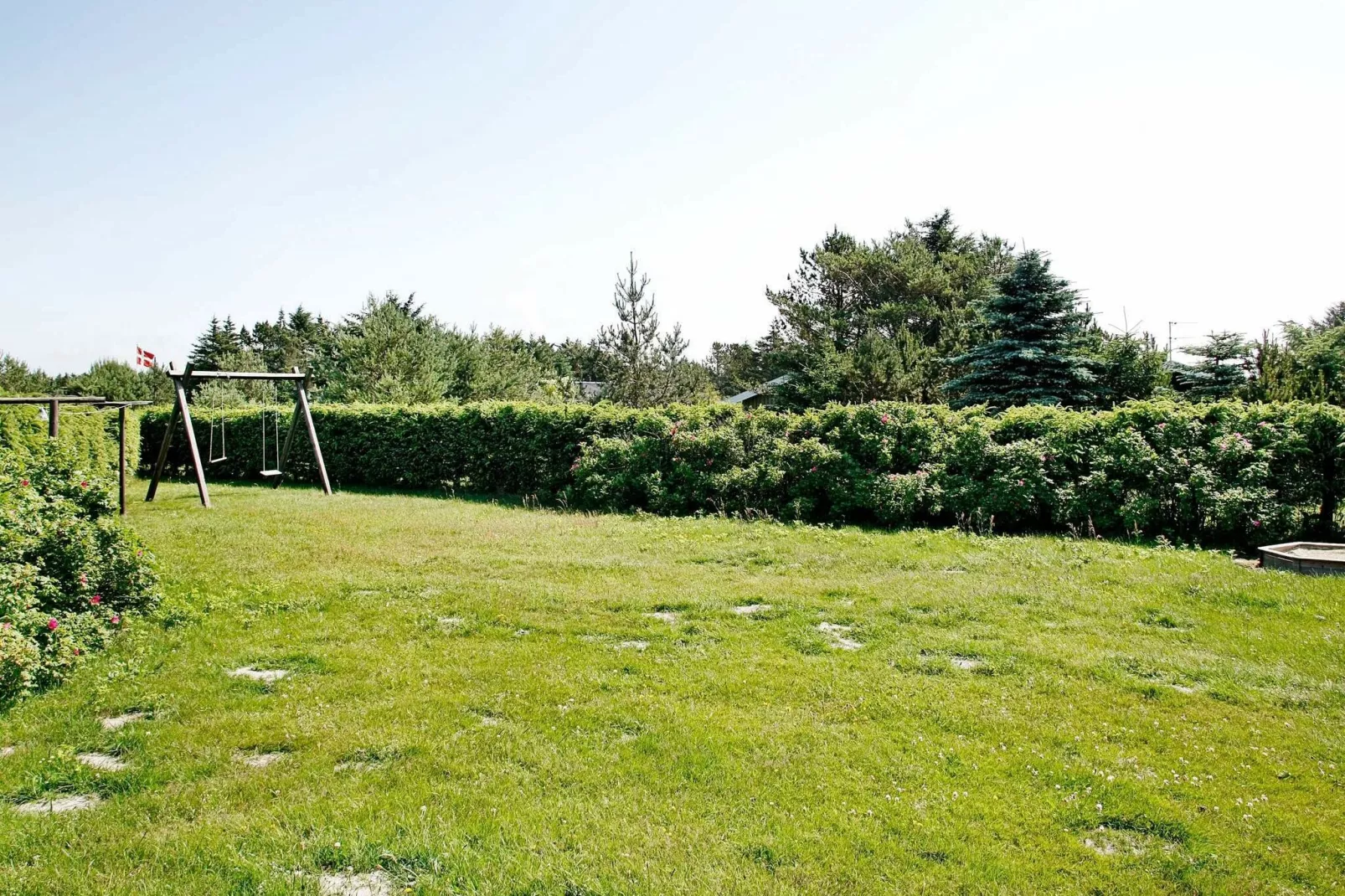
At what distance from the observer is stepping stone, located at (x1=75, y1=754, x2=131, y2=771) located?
3.33m

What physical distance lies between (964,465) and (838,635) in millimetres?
5210

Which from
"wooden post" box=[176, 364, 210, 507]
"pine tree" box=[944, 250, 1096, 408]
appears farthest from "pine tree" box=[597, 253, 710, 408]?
"wooden post" box=[176, 364, 210, 507]

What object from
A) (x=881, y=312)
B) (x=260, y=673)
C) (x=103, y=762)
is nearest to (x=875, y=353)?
(x=881, y=312)

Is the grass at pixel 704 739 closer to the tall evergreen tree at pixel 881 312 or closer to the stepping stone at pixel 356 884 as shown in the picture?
the stepping stone at pixel 356 884

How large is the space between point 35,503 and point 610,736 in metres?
4.21

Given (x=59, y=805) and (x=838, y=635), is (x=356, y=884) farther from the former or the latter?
(x=838, y=635)

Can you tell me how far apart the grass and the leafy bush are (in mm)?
210

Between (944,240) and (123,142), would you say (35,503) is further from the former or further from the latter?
(944,240)

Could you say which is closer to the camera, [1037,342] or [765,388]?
[1037,342]

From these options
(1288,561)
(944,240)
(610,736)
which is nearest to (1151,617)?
(1288,561)

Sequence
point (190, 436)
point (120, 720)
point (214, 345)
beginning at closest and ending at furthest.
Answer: point (120, 720) < point (190, 436) < point (214, 345)

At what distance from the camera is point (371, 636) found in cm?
516

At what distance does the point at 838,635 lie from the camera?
17.2 feet

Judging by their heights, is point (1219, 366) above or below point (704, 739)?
above
